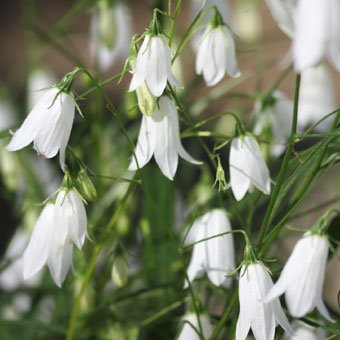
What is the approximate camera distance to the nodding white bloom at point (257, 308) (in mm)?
797

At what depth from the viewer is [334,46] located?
78cm

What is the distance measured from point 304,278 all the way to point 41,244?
0.26 metres

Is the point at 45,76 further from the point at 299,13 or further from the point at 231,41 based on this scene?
the point at 299,13

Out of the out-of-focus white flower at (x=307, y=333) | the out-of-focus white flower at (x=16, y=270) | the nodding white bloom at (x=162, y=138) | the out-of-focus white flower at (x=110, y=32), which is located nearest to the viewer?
the nodding white bloom at (x=162, y=138)

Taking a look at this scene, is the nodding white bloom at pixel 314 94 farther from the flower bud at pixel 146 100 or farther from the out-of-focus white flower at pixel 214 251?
the flower bud at pixel 146 100

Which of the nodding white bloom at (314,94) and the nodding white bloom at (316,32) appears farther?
the nodding white bloom at (314,94)

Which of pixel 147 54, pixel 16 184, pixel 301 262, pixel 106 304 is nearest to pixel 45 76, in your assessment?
pixel 16 184

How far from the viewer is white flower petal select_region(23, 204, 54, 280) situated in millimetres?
869

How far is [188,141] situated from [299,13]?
95 centimetres

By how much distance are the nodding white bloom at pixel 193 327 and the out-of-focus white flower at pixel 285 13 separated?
332mm

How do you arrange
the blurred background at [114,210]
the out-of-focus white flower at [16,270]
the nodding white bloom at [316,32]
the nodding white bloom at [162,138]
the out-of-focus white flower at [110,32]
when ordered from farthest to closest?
the out-of-focus white flower at [16,270] < the out-of-focus white flower at [110,32] < the blurred background at [114,210] < the nodding white bloom at [162,138] < the nodding white bloom at [316,32]

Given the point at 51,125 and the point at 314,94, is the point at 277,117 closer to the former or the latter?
the point at 314,94

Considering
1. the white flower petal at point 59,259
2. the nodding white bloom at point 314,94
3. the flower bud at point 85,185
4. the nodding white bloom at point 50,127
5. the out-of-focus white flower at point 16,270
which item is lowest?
the out-of-focus white flower at point 16,270

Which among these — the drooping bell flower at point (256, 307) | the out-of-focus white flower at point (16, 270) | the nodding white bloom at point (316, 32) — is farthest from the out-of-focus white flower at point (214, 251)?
the out-of-focus white flower at point (16, 270)
